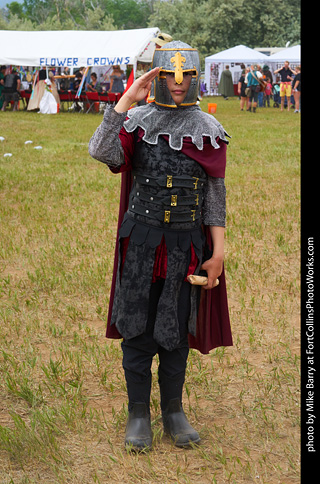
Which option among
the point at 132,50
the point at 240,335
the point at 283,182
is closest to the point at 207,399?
the point at 240,335

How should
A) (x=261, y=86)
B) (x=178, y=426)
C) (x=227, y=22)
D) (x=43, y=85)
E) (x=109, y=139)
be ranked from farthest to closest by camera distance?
1. (x=227, y=22)
2. (x=261, y=86)
3. (x=43, y=85)
4. (x=178, y=426)
5. (x=109, y=139)

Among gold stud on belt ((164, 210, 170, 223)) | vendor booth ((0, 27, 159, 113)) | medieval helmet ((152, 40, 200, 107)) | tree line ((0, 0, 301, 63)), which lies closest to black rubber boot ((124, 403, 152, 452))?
gold stud on belt ((164, 210, 170, 223))

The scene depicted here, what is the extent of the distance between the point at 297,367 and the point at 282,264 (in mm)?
2265

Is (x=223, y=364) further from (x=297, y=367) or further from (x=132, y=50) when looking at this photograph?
(x=132, y=50)

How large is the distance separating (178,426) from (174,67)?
5.74 feet

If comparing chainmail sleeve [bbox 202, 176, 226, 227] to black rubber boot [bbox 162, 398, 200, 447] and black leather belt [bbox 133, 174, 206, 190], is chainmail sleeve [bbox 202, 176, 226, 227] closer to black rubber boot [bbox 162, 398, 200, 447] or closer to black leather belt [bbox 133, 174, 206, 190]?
black leather belt [bbox 133, 174, 206, 190]

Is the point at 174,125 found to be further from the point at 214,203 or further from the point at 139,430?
the point at 139,430

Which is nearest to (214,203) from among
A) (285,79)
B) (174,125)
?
(174,125)

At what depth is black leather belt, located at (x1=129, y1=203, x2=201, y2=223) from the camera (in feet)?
10.2

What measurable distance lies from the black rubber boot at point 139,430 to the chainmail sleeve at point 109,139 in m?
1.25

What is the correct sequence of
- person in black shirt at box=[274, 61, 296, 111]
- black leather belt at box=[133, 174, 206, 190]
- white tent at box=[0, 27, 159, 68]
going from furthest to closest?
person in black shirt at box=[274, 61, 296, 111], white tent at box=[0, 27, 159, 68], black leather belt at box=[133, 174, 206, 190]

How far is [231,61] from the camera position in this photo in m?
36.8

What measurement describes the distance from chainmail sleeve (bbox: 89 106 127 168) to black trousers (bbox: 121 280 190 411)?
64cm

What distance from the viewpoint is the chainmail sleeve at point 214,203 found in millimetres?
3230
